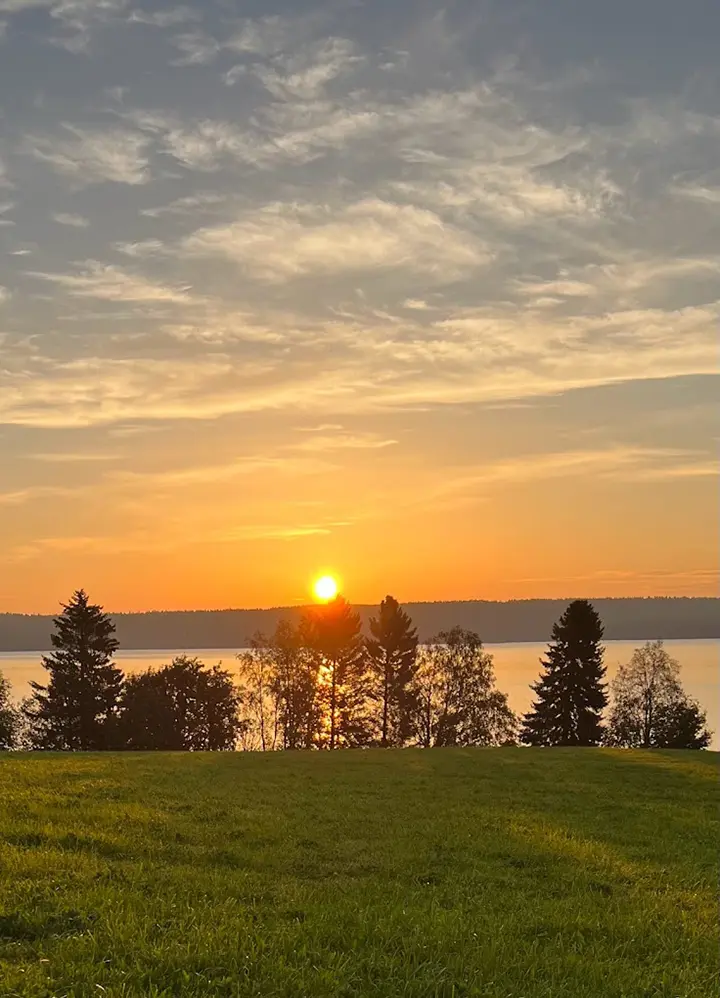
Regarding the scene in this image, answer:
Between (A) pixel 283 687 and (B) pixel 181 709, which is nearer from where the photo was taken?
(B) pixel 181 709

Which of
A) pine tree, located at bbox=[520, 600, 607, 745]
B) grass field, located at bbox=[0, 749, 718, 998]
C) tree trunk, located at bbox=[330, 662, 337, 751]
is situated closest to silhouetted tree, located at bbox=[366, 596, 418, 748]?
tree trunk, located at bbox=[330, 662, 337, 751]

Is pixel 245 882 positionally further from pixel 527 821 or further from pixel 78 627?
pixel 78 627

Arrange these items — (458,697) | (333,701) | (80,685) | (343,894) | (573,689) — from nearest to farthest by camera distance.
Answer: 1. (343,894)
2. (80,685)
3. (573,689)
4. (333,701)
5. (458,697)

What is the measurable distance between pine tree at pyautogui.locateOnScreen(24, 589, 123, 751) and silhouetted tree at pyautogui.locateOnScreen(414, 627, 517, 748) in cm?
3392

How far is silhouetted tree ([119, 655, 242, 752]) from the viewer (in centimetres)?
7956

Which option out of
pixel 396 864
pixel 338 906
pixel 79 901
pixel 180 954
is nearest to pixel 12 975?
pixel 180 954

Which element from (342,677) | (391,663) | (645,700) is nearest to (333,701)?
(342,677)

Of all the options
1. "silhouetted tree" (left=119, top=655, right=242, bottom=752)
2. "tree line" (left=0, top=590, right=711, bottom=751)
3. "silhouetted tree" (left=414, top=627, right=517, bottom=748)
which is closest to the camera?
"tree line" (left=0, top=590, right=711, bottom=751)

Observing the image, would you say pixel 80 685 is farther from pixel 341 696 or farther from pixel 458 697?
pixel 458 697

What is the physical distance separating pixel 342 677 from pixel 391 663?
5.51 m

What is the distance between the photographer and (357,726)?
300 ft

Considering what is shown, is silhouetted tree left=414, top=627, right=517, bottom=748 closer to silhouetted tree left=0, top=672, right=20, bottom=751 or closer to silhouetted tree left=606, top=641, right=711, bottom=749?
silhouetted tree left=606, top=641, right=711, bottom=749

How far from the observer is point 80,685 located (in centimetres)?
7662

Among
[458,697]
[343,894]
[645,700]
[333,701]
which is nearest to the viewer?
[343,894]
